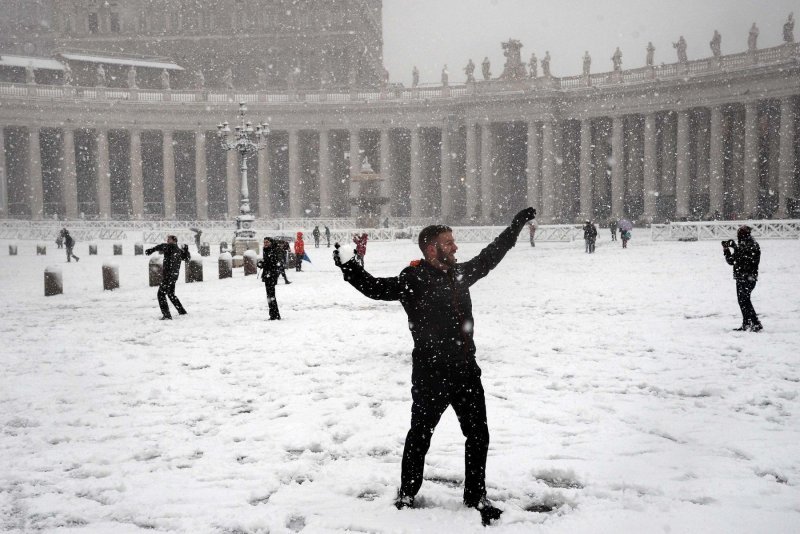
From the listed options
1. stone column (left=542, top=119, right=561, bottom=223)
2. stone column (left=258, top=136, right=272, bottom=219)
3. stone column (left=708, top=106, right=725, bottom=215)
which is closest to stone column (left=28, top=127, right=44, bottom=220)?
stone column (left=258, top=136, right=272, bottom=219)

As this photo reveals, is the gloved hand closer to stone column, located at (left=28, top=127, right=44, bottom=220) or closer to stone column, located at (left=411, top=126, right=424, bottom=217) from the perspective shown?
stone column, located at (left=411, top=126, right=424, bottom=217)

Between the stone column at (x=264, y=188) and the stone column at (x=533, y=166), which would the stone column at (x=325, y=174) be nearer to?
the stone column at (x=264, y=188)

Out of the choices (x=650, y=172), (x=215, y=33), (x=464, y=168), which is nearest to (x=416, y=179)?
(x=464, y=168)

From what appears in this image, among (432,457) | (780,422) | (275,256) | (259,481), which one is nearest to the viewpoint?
(259,481)

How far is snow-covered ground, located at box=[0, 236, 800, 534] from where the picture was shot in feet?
17.6

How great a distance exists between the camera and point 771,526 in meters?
4.89

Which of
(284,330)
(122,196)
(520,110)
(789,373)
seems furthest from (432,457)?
(122,196)

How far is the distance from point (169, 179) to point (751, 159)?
4809 centimetres

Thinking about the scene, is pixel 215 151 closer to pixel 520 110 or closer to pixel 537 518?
pixel 520 110

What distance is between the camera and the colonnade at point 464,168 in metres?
58.9

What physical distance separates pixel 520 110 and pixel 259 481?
63.5 metres

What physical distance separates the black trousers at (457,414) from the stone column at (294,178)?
61.8 metres

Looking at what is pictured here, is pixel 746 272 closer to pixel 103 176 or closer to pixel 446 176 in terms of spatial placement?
pixel 446 176

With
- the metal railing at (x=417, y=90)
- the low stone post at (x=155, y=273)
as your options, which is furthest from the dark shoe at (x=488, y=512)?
the metal railing at (x=417, y=90)
